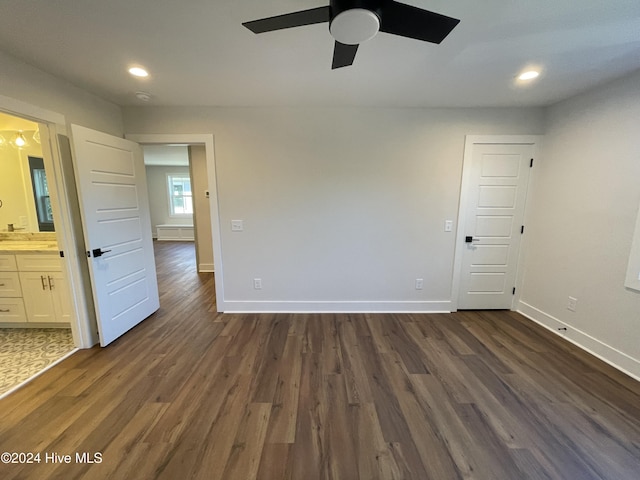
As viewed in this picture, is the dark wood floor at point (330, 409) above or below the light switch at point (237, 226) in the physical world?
below

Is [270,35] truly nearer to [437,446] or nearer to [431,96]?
[431,96]

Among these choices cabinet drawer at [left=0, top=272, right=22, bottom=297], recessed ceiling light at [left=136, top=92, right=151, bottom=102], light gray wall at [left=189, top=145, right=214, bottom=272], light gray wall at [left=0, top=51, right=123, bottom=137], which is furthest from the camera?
light gray wall at [left=189, top=145, right=214, bottom=272]

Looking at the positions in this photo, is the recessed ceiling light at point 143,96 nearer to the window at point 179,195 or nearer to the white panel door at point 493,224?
the white panel door at point 493,224

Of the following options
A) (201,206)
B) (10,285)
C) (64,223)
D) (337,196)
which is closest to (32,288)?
(10,285)

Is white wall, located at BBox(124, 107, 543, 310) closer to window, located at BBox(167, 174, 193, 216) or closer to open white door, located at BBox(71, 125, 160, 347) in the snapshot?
open white door, located at BBox(71, 125, 160, 347)

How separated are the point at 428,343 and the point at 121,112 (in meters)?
4.20

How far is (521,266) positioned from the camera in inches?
126

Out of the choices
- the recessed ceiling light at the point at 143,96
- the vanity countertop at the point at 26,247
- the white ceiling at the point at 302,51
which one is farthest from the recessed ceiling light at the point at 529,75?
the vanity countertop at the point at 26,247

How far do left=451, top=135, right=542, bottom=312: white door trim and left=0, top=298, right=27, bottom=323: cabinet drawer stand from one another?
487 centimetres

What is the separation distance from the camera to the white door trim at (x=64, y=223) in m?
2.07

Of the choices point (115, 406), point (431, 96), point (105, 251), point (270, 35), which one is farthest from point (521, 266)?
point (105, 251)

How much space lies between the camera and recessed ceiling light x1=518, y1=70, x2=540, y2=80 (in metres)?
2.05

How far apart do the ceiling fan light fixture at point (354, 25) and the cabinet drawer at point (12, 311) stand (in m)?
3.87

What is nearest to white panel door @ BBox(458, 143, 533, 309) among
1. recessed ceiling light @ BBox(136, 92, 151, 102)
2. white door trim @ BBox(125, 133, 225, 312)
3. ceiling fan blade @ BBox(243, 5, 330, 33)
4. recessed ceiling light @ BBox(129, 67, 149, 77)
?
ceiling fan blade @ BBox(243, 5, 330, 33)
